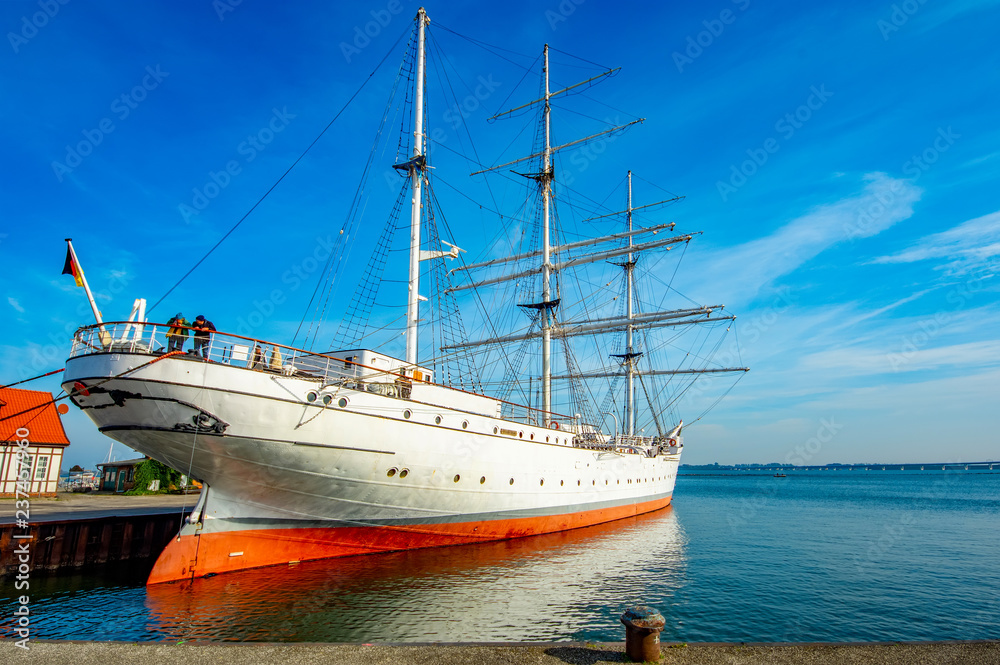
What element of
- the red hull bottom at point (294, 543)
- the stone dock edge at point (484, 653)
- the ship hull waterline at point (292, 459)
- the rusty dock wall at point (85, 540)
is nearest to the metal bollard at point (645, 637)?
the stone dock edge at point (484, 653)

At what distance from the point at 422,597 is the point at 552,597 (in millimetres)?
3275

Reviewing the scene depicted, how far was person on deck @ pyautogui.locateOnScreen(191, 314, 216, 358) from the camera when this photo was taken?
1295 cm

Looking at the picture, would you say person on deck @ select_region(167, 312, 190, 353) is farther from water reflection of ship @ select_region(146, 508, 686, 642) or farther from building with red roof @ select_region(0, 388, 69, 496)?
building with red roof @ select_region(0, 388, 69, 496)

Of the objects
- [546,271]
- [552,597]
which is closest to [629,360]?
[546,271]

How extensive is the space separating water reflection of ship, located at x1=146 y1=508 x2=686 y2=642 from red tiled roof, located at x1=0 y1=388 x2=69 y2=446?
71.7 ft

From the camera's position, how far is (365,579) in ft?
45.9

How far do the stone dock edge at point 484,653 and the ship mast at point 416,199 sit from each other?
11014 mm

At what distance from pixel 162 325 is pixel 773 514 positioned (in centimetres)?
4041

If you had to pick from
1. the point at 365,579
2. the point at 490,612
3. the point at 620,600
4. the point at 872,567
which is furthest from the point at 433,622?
the point at 872,567

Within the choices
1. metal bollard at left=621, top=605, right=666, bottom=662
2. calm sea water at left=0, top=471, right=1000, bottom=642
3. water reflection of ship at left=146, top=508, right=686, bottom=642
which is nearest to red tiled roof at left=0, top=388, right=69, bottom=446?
calm sea water at left=0, top=471, right=1000, bottom=642

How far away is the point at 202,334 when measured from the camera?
1328 centimetres

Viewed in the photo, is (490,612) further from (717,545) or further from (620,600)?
(717,545)

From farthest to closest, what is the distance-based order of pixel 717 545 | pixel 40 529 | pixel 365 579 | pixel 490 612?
Result: pixel 717 545
pixel 40 529
pixel 365 579
pixel 490 612

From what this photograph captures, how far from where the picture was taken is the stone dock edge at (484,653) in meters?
6.86
